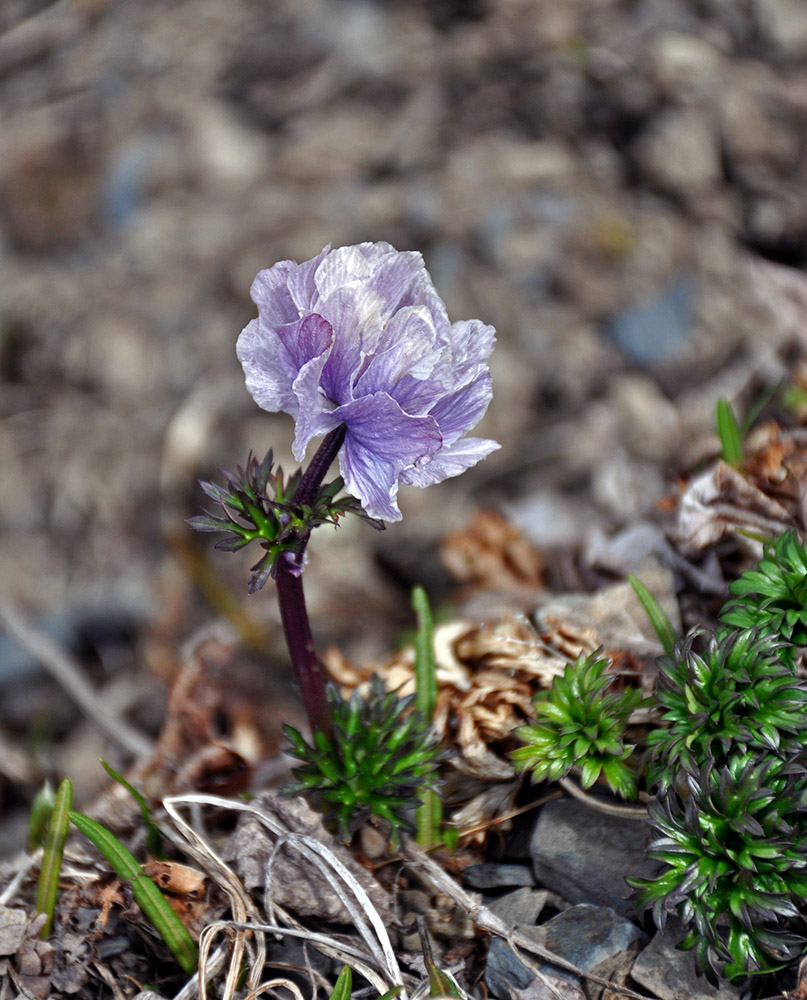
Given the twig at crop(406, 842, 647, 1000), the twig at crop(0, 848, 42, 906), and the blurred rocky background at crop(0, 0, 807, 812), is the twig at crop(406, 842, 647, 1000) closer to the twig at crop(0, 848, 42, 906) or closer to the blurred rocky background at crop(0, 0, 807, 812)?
the twig at crop(0, 848, 42, 906)

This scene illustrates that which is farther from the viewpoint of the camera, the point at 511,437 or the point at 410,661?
the point at 511,437

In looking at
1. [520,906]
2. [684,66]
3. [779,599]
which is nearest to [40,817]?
[520,906]

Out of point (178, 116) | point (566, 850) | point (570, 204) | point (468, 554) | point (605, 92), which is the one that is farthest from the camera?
point (178, 116)

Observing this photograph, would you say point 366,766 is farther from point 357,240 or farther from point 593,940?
point 357,240

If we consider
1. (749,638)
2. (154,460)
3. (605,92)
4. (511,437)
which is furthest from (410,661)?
(605,92)

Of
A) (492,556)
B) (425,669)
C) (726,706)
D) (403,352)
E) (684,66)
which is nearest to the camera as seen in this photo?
(403,352)

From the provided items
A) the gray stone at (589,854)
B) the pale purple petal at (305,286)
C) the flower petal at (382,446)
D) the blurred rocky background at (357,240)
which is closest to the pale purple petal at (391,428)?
the flower petal at (382,446)

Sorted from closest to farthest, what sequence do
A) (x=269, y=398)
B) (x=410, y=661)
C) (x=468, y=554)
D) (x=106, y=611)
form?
(x=269, y=398) → (x=410, y=661) → (x=468, y=554) → (x=106, y=611)

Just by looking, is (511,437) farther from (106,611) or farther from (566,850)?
(566,850)
